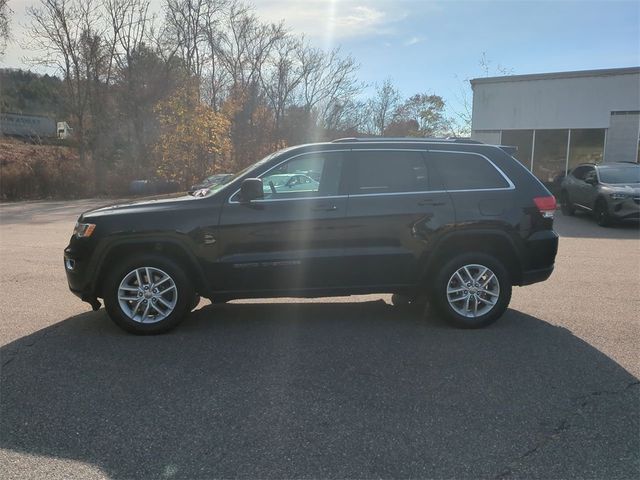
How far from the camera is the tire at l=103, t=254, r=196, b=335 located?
4957 mm

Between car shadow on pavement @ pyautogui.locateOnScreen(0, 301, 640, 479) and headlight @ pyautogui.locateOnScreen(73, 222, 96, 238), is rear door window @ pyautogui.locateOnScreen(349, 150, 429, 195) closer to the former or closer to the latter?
car shadow on pavement @ pyautogui.locateOnScreen(0, 301, 640, 479)

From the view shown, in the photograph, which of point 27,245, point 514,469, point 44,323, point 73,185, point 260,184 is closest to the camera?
point 514,469

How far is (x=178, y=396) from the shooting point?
3.78 m

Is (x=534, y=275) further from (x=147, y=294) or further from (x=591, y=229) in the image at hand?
(x=591, y=229)

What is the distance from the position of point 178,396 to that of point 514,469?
2260 mm

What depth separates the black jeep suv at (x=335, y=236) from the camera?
4965 mm

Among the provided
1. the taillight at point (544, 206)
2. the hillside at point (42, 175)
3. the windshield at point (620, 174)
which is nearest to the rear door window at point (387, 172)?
the taillight at point (544, 206)

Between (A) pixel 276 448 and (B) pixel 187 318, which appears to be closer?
(A) pixel 276 448

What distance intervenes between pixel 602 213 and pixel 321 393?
12.9 m

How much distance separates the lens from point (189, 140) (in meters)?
24.9

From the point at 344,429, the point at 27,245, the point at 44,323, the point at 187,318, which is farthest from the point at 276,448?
the point at 27,245

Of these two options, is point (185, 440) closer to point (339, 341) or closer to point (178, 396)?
point (178, 396)

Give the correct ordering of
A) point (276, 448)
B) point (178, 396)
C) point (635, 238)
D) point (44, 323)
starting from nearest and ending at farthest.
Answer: point (276, 448), point (178, 396), point (44, 323), point (635, 238)

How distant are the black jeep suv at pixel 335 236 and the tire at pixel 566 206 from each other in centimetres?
1263
